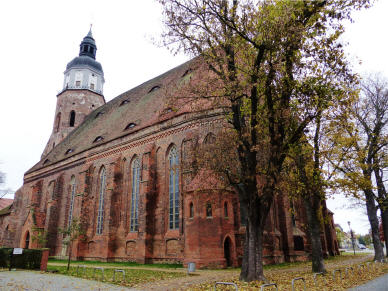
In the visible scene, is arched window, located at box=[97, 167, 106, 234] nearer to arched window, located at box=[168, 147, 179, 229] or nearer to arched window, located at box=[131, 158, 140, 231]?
arched window, located at box=[131, 158, 140, 231]

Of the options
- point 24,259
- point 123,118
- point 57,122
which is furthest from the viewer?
point 57,122

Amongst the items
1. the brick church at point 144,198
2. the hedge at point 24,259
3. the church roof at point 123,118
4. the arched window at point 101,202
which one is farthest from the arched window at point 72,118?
the hedge at point 24,259

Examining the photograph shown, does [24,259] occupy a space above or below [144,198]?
below

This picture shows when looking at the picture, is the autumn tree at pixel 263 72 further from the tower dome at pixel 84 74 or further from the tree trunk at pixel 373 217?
the tower dome at pixel 84 74

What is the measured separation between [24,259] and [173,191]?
32.2 feet

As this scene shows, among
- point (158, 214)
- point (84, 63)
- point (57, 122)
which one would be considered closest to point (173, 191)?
point (158, 214)

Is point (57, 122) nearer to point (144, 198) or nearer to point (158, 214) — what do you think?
point (144, 198)

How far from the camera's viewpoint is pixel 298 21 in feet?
32.3

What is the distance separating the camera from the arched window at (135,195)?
22234 mm

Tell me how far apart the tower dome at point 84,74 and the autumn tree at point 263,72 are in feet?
103

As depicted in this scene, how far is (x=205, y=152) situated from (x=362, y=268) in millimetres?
9032

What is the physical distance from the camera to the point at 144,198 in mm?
20812

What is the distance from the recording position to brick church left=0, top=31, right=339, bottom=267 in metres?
16.9

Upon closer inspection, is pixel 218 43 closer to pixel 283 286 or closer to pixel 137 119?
pixel 283 286
